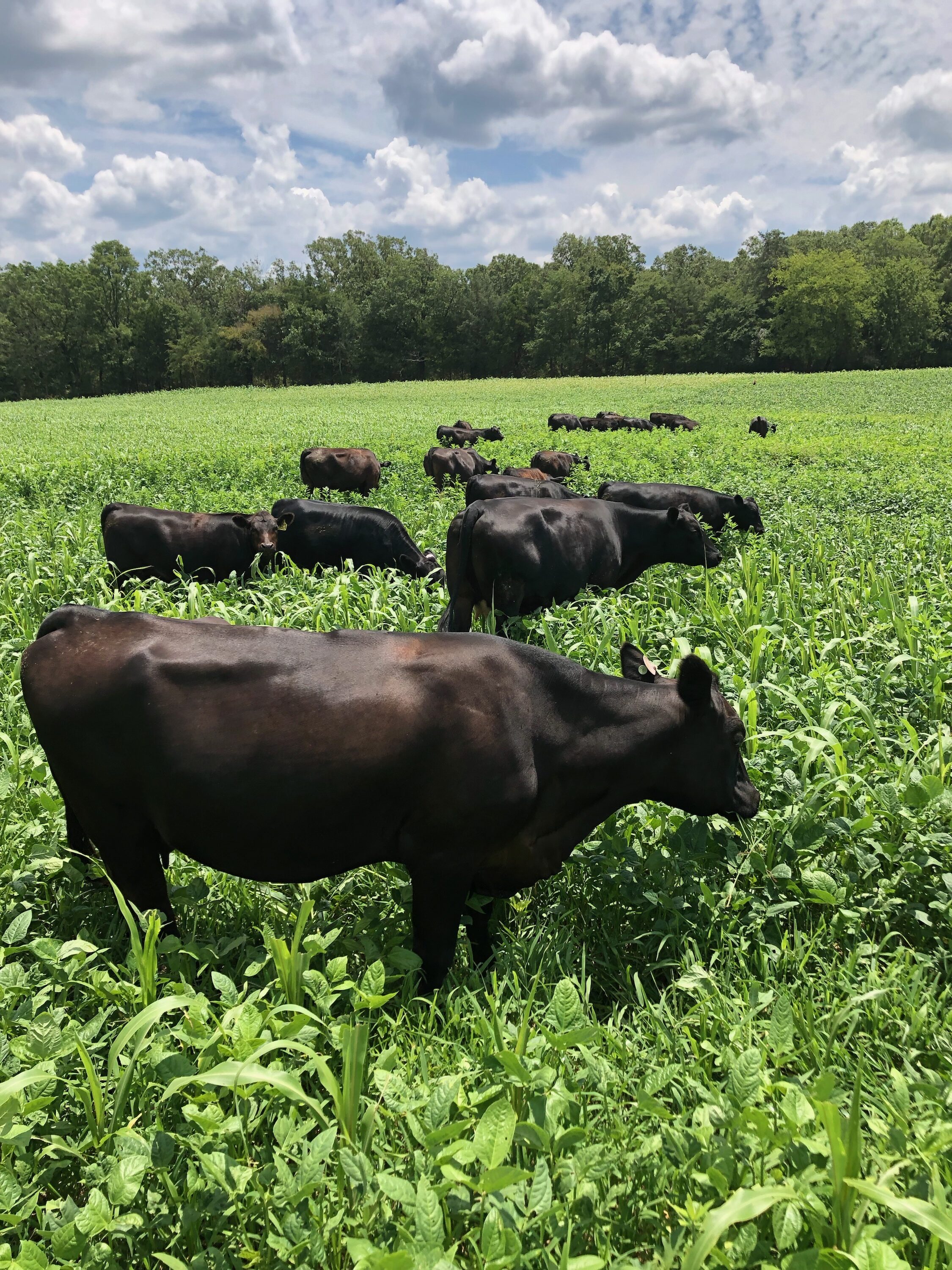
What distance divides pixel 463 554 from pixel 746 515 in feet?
17.8

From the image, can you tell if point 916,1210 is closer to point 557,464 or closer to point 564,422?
point 557,464

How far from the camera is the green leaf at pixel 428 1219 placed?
1722 mm

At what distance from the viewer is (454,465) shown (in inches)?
623

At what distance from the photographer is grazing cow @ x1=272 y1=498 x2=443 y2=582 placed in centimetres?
898

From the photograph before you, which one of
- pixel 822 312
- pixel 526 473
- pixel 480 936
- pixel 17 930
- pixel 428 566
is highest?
pixel 822 312

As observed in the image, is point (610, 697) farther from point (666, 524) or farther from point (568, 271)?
point (568, 271)

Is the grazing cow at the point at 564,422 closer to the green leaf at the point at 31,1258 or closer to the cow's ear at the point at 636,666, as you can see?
the cow's ear at the point at 636,666

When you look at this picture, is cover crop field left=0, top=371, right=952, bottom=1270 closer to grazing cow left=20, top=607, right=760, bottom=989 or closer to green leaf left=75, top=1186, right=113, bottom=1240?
green leaf left=75, top=1186, right=113, bottom=1240

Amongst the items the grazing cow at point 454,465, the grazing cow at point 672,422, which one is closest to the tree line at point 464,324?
the grazing cow at point 672,422

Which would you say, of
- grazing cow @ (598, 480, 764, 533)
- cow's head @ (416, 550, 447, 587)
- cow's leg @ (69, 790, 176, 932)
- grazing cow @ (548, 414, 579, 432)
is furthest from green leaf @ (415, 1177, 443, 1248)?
grazing cow @ (548, 414, 579, 432)

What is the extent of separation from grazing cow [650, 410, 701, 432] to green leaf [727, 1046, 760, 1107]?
24.4 m

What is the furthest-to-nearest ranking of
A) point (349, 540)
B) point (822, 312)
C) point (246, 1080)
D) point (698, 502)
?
point (822, 312)
point (698, 502)
point (349, 540)
point (246, 1080)

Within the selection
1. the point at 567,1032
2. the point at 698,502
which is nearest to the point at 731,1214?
the point at 567,1032

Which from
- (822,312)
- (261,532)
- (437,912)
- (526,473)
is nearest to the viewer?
(437,912)
